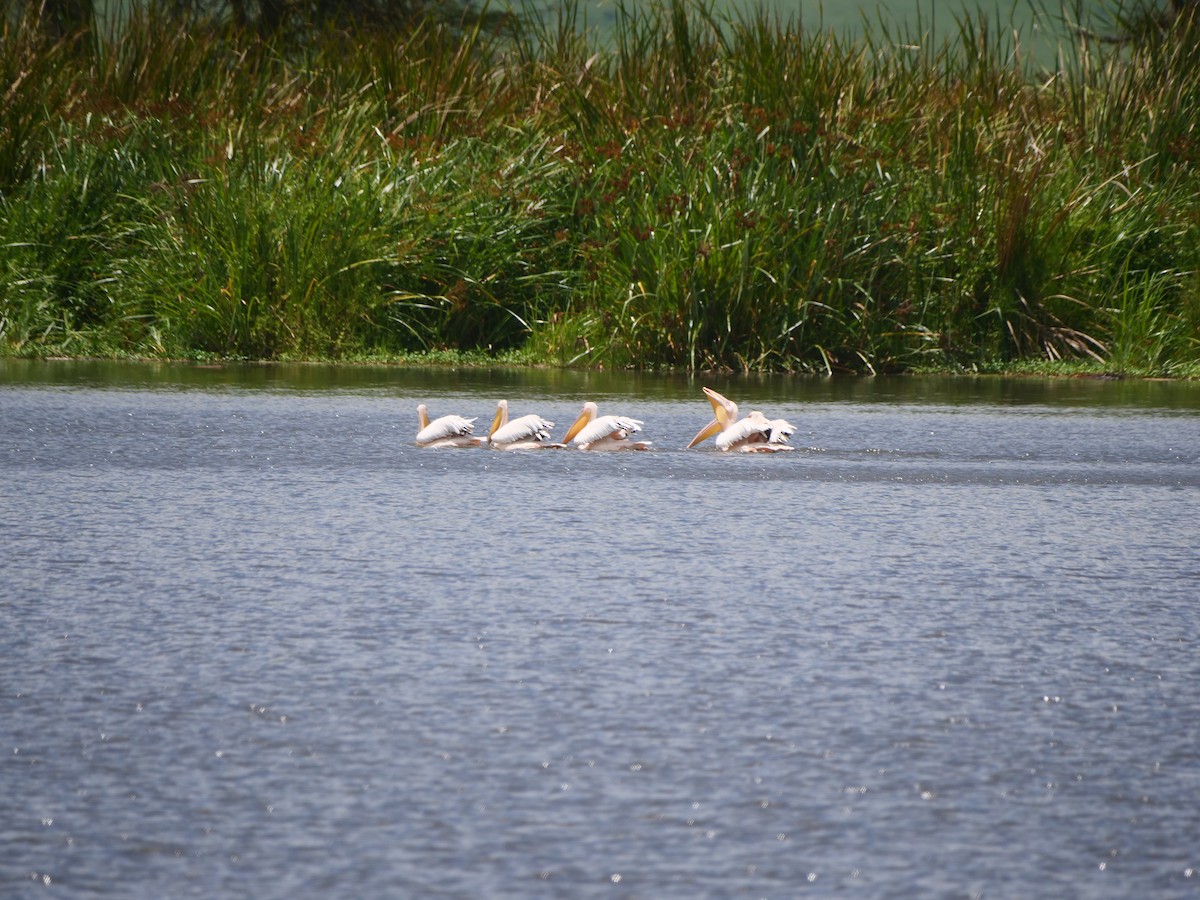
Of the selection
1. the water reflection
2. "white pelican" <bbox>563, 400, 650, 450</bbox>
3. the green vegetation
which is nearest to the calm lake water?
"white pelican" <bbox>563, 400, 650, 450</bbox>

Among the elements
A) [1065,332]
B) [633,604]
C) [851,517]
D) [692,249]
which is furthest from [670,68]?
[633,604]

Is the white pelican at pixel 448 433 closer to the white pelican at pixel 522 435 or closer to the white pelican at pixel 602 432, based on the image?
the white pelican at pixel 522 435

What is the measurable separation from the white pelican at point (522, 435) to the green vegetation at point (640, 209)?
523cm

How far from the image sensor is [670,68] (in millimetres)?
14648

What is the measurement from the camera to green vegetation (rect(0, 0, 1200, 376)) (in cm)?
1273

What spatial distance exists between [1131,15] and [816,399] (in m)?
8.87

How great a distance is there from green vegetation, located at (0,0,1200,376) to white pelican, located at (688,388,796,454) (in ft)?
16.9

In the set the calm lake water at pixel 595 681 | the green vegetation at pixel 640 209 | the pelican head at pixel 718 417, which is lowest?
the calm lake water at pixel 595 681

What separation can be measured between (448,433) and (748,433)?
1.19 m

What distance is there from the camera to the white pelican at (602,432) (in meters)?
6.99

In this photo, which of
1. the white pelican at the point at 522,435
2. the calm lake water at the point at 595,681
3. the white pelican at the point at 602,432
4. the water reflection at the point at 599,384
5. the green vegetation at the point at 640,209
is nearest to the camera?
the calm lake water at the point at 595,681

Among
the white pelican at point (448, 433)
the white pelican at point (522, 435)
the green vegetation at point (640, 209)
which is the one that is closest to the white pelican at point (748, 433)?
the white pelican at point (522, 435)

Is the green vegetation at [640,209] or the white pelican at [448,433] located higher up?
the green vegetation at [640,209]

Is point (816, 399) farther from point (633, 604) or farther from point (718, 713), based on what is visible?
point (718, 713)
